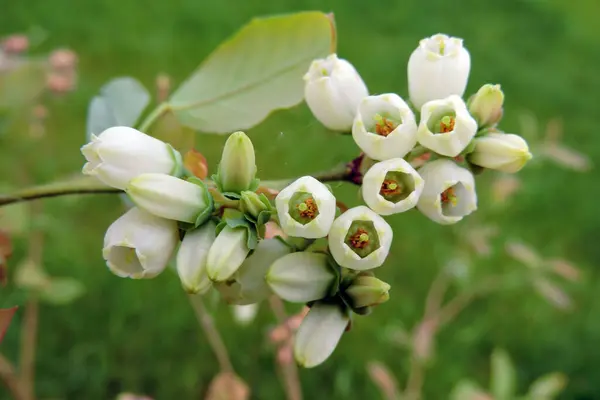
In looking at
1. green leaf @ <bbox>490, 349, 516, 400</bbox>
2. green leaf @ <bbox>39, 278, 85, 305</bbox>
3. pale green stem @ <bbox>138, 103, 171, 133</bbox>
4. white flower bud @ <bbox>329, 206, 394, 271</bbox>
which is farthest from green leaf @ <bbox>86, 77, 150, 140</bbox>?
green leaf @ <bbox>490, 349, 516, 400</bbox>

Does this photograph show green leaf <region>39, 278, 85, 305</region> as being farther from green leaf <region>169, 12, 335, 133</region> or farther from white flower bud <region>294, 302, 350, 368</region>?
white flower bud <region>294, 302, 350, 368</region>

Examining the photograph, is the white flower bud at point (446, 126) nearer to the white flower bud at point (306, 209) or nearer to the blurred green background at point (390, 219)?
the white flower bud at point (306, 209)

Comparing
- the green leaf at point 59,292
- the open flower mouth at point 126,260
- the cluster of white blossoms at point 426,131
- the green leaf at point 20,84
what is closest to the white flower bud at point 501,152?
the cluster of white blossoms at point 426,131

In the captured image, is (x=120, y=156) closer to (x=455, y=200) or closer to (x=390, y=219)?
(x=455, y=200)

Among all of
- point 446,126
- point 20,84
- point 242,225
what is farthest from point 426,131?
point 20,84

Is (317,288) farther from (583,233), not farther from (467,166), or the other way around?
(583,233)
